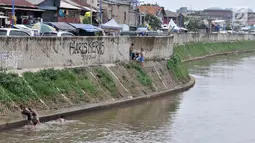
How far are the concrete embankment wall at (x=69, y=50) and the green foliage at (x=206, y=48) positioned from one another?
25.5 m

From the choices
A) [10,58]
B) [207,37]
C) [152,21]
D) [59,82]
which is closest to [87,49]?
[59,82]

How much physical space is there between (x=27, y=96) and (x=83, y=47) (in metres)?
7.47

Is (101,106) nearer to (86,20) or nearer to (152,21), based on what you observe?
(86,20)

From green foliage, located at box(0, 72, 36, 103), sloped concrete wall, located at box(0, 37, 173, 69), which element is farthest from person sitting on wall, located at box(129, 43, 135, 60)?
green foliage, located at box(0, 72, 36, 103)

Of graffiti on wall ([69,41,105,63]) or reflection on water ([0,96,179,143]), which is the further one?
graffiti on wall ([69,41,105,63])

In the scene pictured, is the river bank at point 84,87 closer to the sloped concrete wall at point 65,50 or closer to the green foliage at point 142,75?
Answer: the green foliage at point 142,75

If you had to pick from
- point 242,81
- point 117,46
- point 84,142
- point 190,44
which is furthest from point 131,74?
point 190,44

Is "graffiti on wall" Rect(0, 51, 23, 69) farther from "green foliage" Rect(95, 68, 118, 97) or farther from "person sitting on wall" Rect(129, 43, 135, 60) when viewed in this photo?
"person sitting on wall" Rect(129, 43, 135, 60)

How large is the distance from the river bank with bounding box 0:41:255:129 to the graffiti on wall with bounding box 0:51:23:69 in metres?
0.66

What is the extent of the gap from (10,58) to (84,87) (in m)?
4.43

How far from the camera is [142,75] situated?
36625 mm

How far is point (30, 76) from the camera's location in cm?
2722

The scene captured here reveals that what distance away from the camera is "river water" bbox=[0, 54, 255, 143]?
76.8 ft

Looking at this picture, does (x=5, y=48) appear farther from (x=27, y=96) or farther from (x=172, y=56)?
(x=172, y=56)
